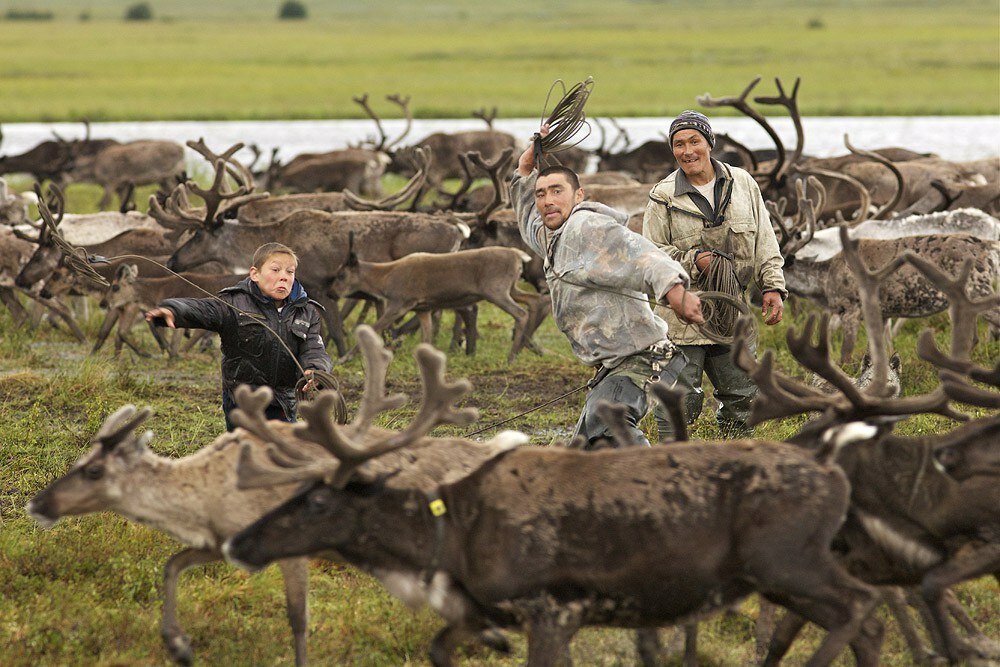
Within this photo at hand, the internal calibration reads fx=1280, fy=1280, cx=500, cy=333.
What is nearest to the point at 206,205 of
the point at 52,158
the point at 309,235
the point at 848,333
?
the point at 309,235

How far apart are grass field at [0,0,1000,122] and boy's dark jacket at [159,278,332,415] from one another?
28.1m

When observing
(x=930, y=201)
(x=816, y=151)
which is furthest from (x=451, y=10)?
(x=930, y=201)

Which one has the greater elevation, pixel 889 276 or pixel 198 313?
pixel 198 313

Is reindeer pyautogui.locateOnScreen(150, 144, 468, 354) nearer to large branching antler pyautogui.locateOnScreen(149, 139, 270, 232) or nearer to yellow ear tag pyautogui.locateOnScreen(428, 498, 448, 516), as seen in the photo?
large branching antler pyautogui.locateOnScreen(149, 139, 270, 232)

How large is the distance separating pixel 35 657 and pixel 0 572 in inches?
34.1

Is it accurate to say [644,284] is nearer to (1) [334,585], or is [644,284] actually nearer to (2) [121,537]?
(1) [334,585]

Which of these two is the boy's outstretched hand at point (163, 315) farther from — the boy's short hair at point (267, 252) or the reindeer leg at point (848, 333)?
the reindeer leg at point (848, 333)

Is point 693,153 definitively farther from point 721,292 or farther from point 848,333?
point 848,333

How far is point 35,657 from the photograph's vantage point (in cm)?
468

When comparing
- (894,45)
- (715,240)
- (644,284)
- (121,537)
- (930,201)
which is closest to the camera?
(644,284)

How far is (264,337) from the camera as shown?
6.02 m

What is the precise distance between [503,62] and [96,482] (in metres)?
50.7

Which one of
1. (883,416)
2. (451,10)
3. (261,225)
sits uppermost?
(883,416)

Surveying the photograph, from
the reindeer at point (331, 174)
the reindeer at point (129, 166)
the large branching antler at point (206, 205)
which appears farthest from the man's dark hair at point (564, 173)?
the reindeer at point (129, 166)
